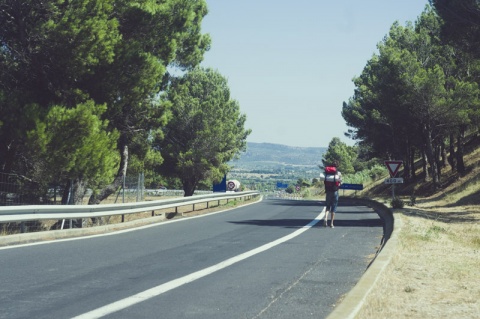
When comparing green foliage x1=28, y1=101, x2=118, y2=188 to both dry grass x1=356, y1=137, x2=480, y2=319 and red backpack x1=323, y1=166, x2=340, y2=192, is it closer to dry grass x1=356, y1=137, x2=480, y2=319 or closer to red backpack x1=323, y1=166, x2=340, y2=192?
red backpack x1=323, y1=166, x2=340, y2=192

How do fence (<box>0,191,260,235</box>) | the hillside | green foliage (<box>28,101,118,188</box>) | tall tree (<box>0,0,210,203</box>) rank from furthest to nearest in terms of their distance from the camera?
1. the hillside
2. tall tree (<box>0,0,210,203</box>)
3. green foliage (<box>28,101,118,188</box>)
4. fence (<box>0,191,260,235</box>)

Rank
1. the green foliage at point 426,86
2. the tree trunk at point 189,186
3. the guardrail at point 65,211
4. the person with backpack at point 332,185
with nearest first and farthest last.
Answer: the guardrail at point 65,211
the person with backpack at point 332,185
the green foliage at point 426,86
the tree trunk at point 189,186

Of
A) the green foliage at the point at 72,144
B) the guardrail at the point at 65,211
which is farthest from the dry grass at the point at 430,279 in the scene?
the green foliage at the point at 72,144

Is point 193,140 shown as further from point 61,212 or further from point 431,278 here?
point 431,278

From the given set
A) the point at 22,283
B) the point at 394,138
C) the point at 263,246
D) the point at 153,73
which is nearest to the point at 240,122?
the point at 394,138

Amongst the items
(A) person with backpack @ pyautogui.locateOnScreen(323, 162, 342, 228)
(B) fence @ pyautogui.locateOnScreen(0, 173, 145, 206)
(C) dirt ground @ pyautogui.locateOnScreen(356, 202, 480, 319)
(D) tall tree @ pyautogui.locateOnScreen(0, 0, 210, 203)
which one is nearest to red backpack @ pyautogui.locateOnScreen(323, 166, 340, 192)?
(A) person with backpack @ pyautogui.locateOnScreen(323, 162, 342, 228)

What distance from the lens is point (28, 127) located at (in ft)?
57.5

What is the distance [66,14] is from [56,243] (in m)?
8.41

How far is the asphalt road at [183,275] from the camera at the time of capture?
244 inches

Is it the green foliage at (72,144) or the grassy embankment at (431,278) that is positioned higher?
the green foliage at (72,144)

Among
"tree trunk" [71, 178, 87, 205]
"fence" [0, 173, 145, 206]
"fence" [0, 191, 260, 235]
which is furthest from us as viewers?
"tree trunk" [71, 178, 87, 205]

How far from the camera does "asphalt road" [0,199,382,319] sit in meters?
6.19

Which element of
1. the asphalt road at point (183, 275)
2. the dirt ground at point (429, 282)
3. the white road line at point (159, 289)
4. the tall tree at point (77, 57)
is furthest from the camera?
the tall tree at point (77, 57)

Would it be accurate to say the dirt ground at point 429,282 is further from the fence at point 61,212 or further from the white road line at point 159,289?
the fence at point 61,212
